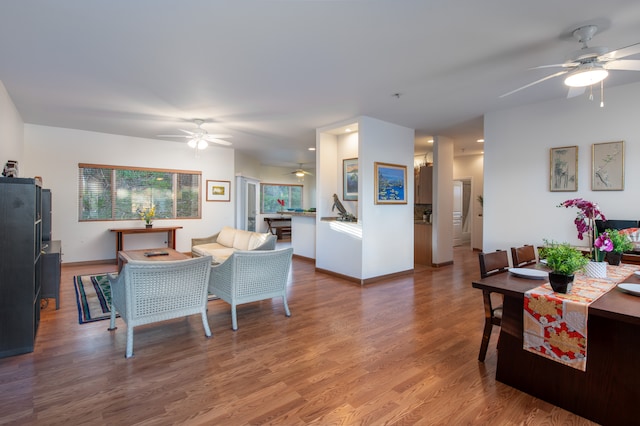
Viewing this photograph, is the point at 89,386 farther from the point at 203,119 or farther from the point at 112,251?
the point at 112,251

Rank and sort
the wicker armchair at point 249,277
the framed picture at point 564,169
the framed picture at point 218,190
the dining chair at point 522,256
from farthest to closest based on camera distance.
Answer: the framed picture at point 218,190, the framed picture at point 564,169, the wicker armchair at point 249,277, the dining chair at point 522,256

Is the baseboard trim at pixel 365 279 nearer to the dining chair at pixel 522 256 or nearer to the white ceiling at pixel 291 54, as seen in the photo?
the dining chair at pixel 522 256

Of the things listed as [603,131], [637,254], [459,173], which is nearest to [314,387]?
[637,254]

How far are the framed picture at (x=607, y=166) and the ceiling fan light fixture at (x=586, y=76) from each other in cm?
172

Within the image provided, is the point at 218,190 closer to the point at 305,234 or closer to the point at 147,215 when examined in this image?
the point at 147,215

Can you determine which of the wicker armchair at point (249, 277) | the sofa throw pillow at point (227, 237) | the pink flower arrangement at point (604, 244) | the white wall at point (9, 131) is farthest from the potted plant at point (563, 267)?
the white wall at point (9, 131)

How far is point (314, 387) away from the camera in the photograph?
2172 millimetres

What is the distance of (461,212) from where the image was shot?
894cm

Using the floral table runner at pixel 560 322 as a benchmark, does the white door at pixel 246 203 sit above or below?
above

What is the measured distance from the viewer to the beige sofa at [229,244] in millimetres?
4604

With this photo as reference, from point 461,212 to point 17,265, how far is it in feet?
29.9

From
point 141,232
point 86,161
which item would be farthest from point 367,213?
point 86,161

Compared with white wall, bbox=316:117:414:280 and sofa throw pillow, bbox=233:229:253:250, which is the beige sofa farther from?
white wall, bbox=316:117:414:280

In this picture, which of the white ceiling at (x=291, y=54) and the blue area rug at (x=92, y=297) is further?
the blue area rug at (x=92, y=297)
